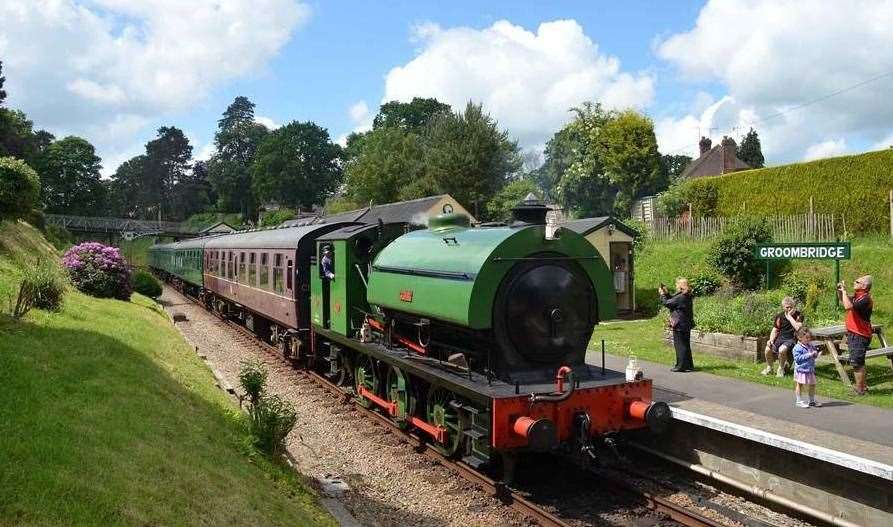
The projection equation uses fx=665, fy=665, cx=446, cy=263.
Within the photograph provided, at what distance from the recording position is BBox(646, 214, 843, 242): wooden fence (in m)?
21.1

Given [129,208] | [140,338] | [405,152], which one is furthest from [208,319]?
[129,208]

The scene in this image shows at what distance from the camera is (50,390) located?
6.91 meters

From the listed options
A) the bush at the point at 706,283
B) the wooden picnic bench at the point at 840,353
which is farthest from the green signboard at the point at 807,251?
the bush at the point at 706,283

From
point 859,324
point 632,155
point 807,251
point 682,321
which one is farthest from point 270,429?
point 632,155

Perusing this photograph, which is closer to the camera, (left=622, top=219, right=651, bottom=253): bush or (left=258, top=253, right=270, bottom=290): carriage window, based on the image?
(left=258, top=253, right=270, bottom=290): carriage window

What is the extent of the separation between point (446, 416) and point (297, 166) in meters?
77.4

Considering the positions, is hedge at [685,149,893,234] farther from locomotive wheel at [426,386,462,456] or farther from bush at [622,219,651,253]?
locomotive wheel at [426,386,462,456]

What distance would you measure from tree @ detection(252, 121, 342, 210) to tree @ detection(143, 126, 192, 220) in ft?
65.9

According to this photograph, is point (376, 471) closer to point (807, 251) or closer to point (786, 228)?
point (807, 251)

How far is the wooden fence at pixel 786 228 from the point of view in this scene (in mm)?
21094

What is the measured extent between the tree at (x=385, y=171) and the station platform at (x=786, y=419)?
43.6 metres

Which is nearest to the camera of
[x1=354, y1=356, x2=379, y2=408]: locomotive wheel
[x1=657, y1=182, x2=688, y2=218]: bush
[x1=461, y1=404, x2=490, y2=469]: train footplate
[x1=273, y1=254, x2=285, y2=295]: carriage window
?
[x1=461, y1=404, x2=490, y2=469]: train footplate

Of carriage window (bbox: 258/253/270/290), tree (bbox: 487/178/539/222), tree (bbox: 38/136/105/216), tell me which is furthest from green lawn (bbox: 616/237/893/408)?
tree (bbox: 38/136/105/216)

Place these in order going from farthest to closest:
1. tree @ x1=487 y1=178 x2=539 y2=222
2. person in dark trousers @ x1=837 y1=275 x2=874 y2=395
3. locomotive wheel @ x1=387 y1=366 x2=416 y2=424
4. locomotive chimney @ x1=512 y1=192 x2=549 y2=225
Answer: tree @ x1=487 y1=178 x2=539 y2=222 → person in dark trousers @ x1=837 y1=275 x2=874 y2=395 → locomotive wheel @ x1=387 y1=366 x2=416 y2=424 → locomotive chimney @ x1=512 y1=192 x2=549 y2=225
